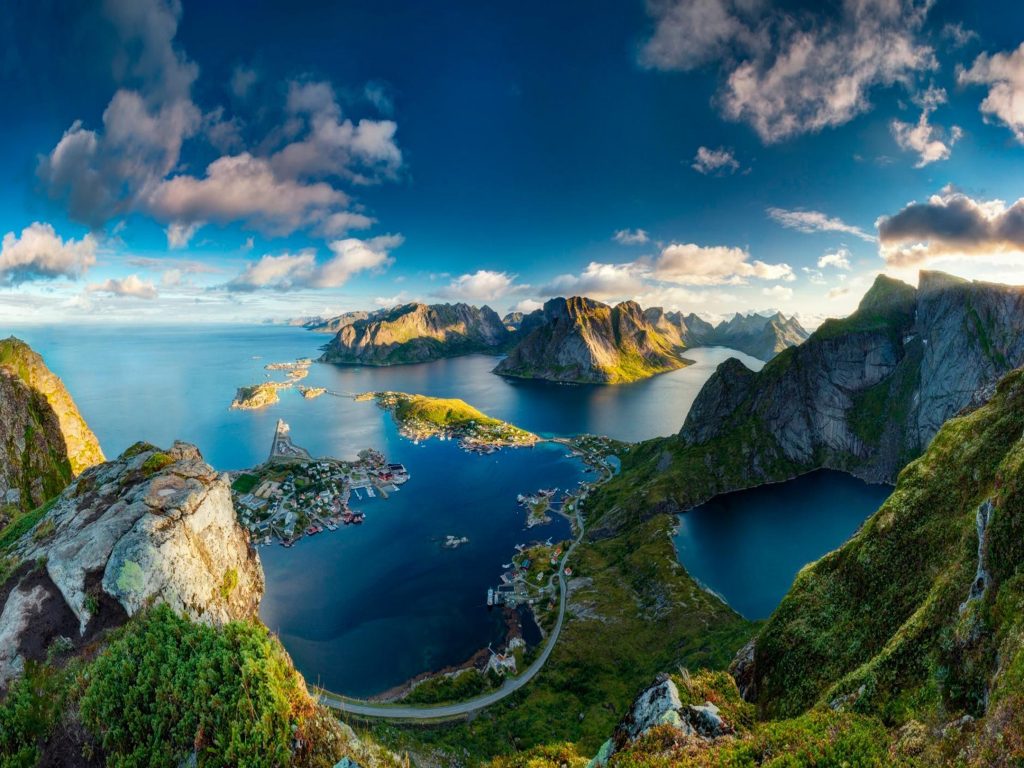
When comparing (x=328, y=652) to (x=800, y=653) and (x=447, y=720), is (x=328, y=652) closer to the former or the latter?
(x=447, y=720)

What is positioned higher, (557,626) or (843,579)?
(843,579)

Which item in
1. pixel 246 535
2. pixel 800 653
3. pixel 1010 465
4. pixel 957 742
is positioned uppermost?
pixel 1010 465

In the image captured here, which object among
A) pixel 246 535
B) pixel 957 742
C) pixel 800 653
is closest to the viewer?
pixel 957 742

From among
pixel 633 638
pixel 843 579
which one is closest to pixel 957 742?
pixel 843 579

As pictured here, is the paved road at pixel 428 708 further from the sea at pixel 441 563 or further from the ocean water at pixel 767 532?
the ocean water at pixel 767 532

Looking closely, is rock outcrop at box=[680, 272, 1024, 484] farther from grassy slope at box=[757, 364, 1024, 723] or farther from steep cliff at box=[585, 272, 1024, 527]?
grassy slope at box=[757, 364, 1024, 723]

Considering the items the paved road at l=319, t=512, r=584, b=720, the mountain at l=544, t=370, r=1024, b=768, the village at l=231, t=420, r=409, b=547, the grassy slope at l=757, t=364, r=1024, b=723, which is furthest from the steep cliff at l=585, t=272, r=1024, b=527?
the mountain at l=544, t=370, r=1024, b=768

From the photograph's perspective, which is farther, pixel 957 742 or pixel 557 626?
pixel 557 626

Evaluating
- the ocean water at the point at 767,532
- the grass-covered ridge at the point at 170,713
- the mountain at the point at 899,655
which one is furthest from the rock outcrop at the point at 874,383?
the grass-covered ridge at the point at 170,713

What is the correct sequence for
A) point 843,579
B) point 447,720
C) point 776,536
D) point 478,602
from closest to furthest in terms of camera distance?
point 843,579
point 447,720
point 478,602
point 776,536
